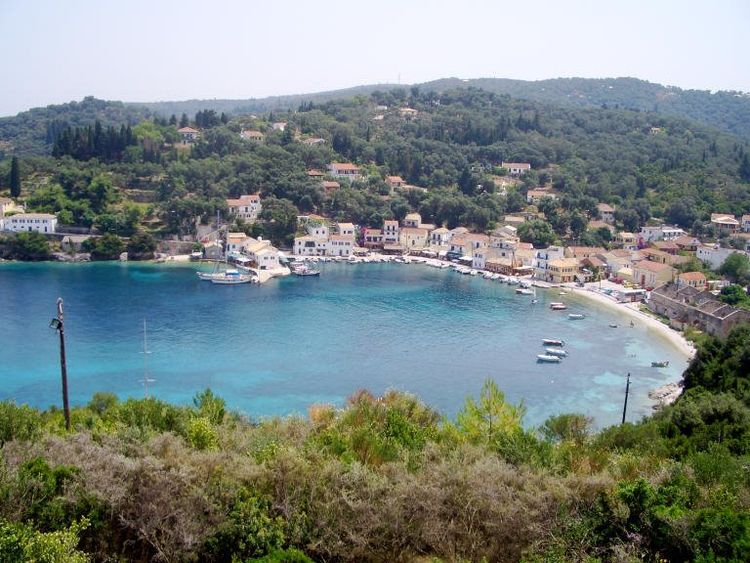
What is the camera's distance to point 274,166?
165 feet

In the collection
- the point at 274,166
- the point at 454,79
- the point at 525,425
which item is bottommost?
the point at 525,425

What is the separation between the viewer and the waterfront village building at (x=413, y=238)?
45.5m

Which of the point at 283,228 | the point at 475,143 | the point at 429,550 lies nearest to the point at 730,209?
the point at 475,143

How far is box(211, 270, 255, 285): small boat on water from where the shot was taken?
117 ft

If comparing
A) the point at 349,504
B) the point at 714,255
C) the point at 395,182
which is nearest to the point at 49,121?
the point at 395,182

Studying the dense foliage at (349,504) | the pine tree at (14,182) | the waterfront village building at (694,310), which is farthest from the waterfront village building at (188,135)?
the dense foliage at (349,504)

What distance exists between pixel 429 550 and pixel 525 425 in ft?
37.8

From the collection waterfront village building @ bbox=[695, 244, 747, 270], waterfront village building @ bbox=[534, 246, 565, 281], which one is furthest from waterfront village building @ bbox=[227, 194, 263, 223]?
waterfront village building @ bbox=[695, 244, 747, 270]

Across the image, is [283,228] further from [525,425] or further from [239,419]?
[239,419]

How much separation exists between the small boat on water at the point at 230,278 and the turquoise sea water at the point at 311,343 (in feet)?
3.29

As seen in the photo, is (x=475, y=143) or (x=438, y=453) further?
(x=475, y=143)

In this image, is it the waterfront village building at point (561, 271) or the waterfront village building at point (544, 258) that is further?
the waterfront village building at point (544, 258)

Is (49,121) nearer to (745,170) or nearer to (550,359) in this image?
(745,170)

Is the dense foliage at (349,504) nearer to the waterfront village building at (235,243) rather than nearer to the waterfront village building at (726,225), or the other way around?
the waterfront village building at (235,243)
